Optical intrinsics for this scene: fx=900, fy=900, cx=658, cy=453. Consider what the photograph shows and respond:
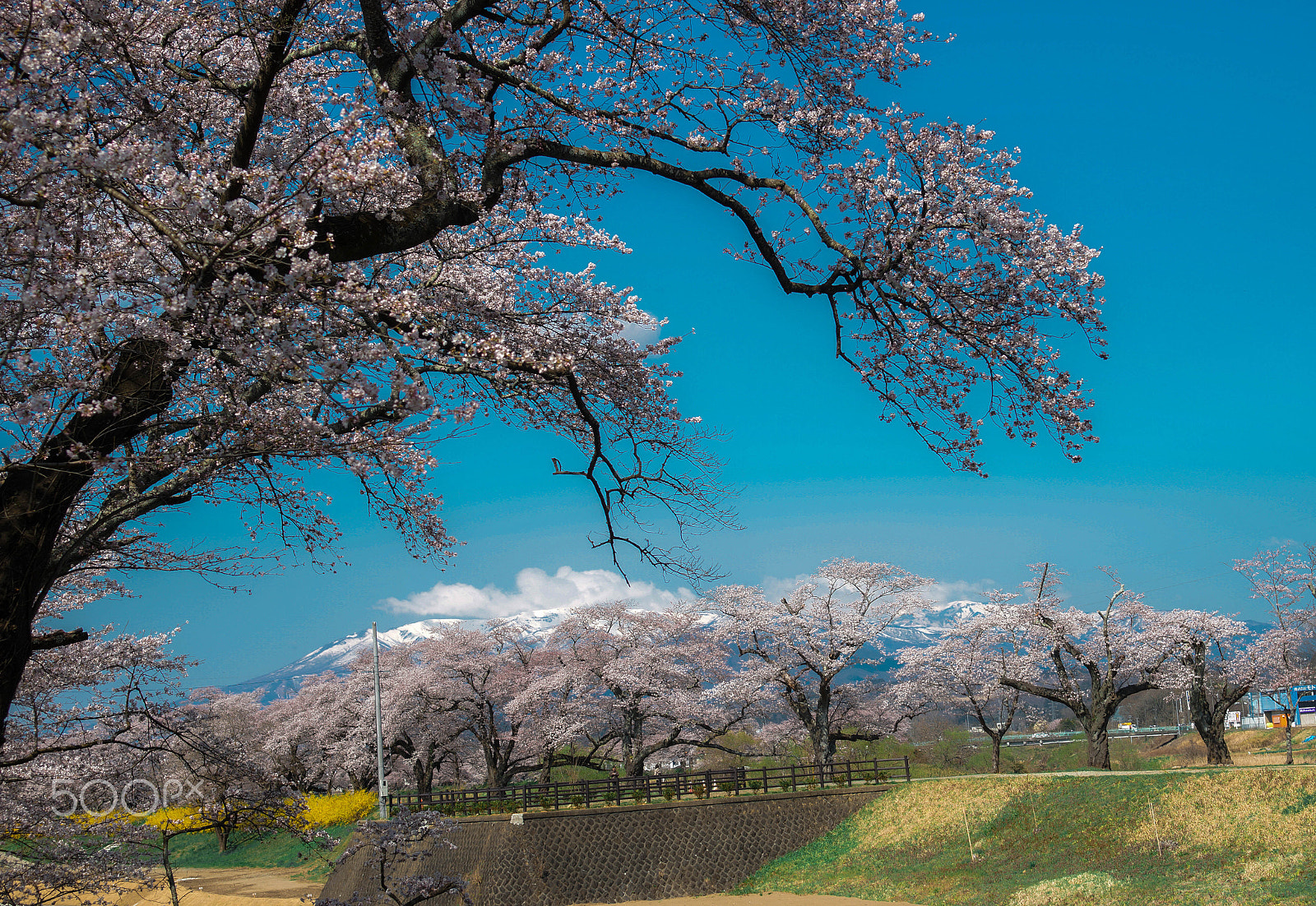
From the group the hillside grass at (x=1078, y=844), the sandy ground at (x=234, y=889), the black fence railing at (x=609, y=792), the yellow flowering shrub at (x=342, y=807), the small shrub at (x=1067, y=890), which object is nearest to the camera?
the hillside grass at (x=1078, y=844)

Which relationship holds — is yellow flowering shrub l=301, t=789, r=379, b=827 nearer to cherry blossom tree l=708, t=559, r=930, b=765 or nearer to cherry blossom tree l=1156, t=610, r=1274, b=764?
cherry blossom tree l=708, t=559, r=930, b=765

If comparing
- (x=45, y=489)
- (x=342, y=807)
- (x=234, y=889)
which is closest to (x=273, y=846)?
(x=342, y=807)

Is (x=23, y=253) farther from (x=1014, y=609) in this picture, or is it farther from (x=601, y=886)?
(x=1014, y=609)

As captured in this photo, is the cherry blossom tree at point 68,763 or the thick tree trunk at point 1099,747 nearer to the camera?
the cherry blossom tree at point 68,763

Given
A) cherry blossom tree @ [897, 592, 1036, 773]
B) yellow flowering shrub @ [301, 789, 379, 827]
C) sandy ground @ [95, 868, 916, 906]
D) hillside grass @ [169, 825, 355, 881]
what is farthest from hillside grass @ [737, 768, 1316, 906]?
hillside grass @ [169, 825, 355, 881]

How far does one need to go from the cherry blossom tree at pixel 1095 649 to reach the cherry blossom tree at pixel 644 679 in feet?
32.2

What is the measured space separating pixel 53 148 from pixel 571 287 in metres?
5.04

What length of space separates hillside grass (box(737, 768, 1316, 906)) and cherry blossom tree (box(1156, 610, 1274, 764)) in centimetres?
695

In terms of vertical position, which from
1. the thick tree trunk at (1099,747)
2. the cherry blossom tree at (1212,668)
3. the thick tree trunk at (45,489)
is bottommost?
the thick tree trunk at (1099,747)

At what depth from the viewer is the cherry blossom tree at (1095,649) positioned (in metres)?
27.1

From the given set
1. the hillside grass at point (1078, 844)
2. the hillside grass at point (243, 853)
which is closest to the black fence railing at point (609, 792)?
the hillside grass at point (1078, 844)

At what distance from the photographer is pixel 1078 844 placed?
18297 mm

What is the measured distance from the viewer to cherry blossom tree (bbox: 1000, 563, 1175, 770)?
27.1m

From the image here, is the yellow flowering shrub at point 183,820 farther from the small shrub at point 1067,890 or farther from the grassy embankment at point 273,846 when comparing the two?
the grassy embankment at point 273,846
